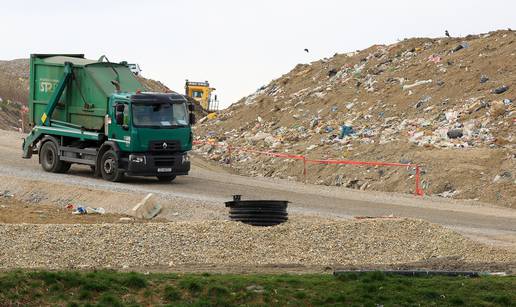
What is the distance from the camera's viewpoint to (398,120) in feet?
151

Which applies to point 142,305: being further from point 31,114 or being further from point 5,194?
point 31,114

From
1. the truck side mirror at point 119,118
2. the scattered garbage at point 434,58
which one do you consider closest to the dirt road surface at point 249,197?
the truck side mirror at point 119,118

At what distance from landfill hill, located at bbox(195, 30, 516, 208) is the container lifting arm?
9393mm

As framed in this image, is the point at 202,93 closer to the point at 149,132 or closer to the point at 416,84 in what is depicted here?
the point at 416,84

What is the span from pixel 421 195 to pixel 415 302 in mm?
19715

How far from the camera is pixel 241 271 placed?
70.8ft

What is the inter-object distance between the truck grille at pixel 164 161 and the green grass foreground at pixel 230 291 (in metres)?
17.3

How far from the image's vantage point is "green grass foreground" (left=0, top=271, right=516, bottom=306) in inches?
675

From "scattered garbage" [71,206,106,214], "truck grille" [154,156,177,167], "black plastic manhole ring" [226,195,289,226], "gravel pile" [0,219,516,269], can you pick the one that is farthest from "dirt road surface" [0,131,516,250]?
"black plastic manhole ring" [226,195,289,226]

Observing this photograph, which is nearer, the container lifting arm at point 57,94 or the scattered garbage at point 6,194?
the scattered garbage at point 6,194

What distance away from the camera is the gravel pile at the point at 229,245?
22391 mm

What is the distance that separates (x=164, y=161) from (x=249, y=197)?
10.0 feet

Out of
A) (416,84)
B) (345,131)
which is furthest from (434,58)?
(345,131)

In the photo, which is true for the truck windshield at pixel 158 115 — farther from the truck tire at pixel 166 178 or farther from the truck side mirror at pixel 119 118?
the truck tire at pixel 166 178
